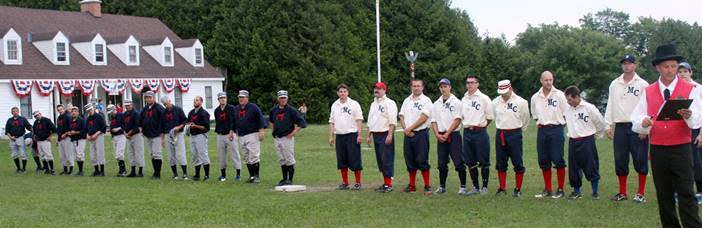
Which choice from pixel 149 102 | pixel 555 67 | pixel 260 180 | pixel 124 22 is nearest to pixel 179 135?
pixel 149 102

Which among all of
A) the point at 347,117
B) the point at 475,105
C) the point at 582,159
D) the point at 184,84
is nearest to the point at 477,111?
the point at 475,105

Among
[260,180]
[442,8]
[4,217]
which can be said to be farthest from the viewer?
[442,8]

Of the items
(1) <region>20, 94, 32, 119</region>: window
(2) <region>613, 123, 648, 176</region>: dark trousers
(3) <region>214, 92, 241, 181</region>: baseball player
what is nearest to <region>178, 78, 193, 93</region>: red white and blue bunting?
(1) <region>20, 94, 32, 119</region>: window

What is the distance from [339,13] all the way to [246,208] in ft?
138

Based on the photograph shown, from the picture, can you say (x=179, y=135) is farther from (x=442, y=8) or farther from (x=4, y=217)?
(x=442, y=8)

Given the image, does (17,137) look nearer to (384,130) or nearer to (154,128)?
(154,128)

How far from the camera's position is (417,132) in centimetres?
1323

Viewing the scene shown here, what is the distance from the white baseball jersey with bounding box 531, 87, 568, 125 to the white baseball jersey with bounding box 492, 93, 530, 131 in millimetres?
230

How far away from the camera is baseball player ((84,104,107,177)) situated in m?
18.5

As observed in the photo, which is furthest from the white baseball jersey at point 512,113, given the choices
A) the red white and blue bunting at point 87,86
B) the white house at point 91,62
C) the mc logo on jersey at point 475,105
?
the red white and blue bunting at point 87,86

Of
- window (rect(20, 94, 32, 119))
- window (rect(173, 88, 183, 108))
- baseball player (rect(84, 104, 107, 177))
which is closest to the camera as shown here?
baseball player (rect(84, 104, 107, 177))

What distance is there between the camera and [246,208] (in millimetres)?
11555

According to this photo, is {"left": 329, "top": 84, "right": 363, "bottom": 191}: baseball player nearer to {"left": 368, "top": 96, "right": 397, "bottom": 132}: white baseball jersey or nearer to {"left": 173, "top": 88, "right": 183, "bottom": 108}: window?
{"left": 368, "top": 96, "right": 397, "bottom": 132}: white baseball jersey

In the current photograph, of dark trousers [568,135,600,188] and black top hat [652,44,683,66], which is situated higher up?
black top hat [652,44,683,66]
